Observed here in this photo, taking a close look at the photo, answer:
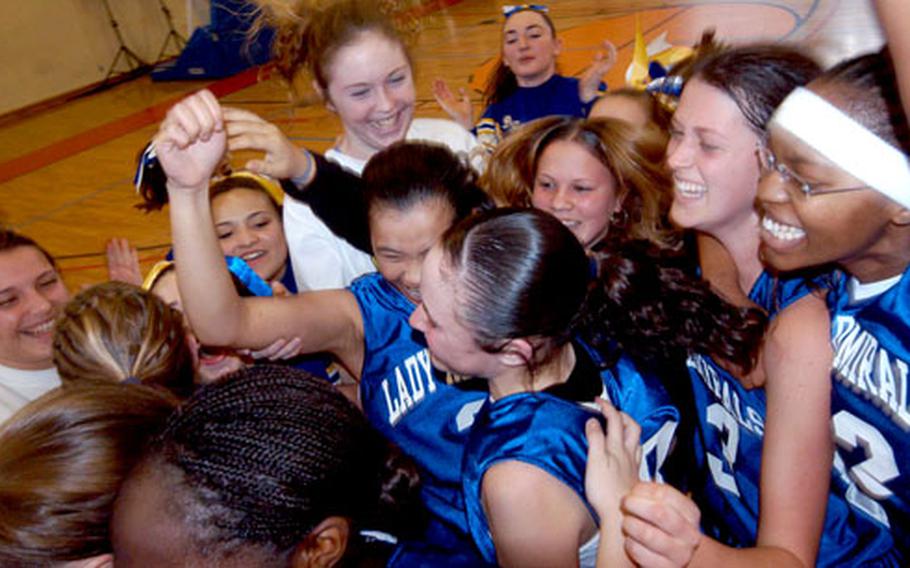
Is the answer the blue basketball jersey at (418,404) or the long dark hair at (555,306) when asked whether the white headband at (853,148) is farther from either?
the blue basketball jersey at (418,404)

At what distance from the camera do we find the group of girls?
3.92 feet

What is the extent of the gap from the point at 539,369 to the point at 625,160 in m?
1.07

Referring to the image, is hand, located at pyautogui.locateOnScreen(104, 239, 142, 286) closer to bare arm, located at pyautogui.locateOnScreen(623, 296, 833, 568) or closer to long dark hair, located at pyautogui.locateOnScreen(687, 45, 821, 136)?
long dark hair, located at pyautogui.locateOnScreen(687, 45, 821, 136)

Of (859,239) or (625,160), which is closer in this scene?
(859,239)

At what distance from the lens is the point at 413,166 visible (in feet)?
6.78

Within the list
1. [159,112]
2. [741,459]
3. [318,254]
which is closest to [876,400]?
[741,459]

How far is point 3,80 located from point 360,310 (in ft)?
33.8

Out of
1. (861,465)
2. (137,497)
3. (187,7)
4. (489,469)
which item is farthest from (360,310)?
(187,7)

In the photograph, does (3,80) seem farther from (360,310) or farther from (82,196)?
(360,310)

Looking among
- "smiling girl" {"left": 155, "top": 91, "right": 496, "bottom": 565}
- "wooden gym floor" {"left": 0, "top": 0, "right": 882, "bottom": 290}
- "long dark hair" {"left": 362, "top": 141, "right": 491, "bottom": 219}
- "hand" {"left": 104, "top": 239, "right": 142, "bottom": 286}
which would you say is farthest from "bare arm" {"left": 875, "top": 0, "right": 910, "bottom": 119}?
"wooden gym floor" {"left": 0, "top": 0, "right": 882, "bottom": 290}

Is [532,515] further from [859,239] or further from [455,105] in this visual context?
[455,105]

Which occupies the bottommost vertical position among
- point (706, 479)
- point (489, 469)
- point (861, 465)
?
point (706, 479)

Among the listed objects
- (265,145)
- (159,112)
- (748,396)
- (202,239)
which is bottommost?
(748,396)

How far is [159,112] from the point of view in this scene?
9.59 m
